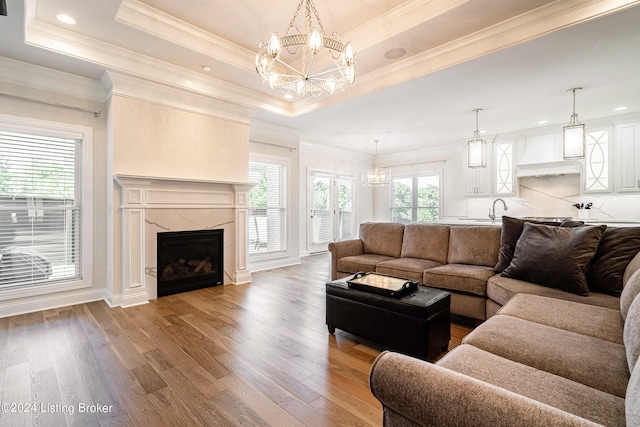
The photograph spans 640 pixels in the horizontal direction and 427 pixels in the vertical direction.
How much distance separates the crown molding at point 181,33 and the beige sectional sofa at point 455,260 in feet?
8.96

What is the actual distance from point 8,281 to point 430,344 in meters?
4.35

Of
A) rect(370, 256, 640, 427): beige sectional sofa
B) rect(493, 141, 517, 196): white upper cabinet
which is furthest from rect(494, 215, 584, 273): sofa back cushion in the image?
rect(493, 141, 517, 196): white upper cabinet

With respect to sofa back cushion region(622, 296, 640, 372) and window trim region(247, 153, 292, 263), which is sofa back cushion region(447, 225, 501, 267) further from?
window trim region(247, 153, 292, 263)

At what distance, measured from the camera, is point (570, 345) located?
1.45 metres

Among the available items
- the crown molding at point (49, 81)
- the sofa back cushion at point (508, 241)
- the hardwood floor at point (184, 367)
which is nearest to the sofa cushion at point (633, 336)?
the hardwood floor at point (184, 367)

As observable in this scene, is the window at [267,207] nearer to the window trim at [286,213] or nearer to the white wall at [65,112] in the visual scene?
the window trim at [286,213]

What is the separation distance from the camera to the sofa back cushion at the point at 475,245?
3246 mm

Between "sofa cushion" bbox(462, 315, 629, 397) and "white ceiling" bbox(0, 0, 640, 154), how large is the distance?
8.79ft

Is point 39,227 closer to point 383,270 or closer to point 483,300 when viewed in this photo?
point 383,270

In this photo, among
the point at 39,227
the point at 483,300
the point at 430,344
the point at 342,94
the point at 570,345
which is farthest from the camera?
the point at 342,94

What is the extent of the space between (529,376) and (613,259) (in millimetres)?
1845

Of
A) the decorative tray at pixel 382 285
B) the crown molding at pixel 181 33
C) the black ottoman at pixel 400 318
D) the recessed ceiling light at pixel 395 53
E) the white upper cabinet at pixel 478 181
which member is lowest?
the black ottoman at pixel 400 318

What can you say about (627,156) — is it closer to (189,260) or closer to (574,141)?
(574,141)

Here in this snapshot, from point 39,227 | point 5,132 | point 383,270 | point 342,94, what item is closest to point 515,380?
point 383,270
